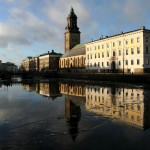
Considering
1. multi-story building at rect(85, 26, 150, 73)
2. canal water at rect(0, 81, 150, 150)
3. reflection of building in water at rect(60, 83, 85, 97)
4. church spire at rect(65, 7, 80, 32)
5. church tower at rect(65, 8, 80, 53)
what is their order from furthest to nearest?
1. church tower at rect(65, 8, 80, 53)
2. church spire at rect(65, 7, 80, 32)
3. multi-story building at rect(85, 26, 150, 73)
4. reflection of building in water at rect(60, 83, 85, 97)
5. canal water at rect(0, 81, 150, 150)

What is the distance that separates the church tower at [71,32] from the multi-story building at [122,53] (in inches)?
1992

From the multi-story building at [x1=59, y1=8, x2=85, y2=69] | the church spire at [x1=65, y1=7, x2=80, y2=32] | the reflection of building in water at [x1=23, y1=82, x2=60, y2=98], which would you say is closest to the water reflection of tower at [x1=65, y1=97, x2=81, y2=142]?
the reflection of building in water at [x1=23, y1=82, x2=60, y2=98]

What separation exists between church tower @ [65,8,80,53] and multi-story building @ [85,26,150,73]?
50.6 metres

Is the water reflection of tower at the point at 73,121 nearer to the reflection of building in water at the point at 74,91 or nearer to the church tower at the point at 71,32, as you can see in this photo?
the reflection of building in water at the point at 74,91

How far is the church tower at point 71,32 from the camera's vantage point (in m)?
161

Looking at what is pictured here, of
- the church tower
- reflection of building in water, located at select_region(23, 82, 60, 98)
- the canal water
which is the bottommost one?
the canal water

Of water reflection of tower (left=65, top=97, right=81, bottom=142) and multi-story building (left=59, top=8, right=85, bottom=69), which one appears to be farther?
multi-story building (left=59, top=8, right=85, bottom=69)

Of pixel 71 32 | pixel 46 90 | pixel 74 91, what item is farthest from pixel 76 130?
pixel 71 32

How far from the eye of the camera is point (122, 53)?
9031 centimetres

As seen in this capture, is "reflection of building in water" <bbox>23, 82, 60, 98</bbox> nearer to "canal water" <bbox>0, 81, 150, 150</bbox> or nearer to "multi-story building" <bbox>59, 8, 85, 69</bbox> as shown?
"canal water" <bbox>0, 81, 150, 150</bbox>

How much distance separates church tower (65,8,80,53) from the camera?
160625 mm

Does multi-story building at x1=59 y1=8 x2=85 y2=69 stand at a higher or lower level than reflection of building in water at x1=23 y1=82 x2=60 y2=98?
higher

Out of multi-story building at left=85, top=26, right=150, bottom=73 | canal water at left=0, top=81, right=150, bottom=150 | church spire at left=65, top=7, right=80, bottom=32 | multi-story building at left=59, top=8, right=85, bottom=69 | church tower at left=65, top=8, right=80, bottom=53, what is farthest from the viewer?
church tower at left=65, top=8, right=80, bottom=53

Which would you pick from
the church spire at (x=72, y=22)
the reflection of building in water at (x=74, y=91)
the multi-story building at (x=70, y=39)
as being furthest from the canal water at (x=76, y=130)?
the church spire at (x=72, y=22)
